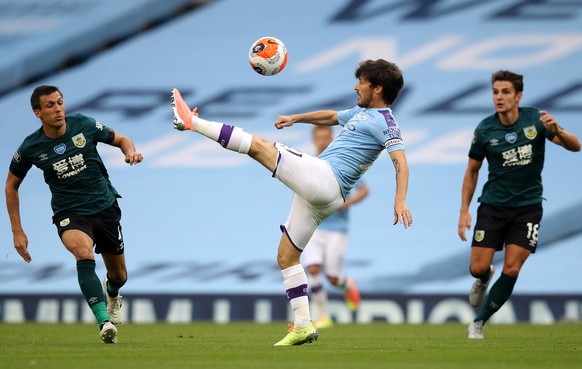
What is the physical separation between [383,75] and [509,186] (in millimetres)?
2181

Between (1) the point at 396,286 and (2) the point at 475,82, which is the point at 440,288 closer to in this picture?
(1) the point at 396,286

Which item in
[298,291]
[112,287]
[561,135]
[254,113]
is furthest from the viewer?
[254,113]

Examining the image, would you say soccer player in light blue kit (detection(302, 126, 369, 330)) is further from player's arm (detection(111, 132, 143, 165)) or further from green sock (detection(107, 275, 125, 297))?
player's arm (detection(111, 132, 143, 165))

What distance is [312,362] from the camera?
7547mm

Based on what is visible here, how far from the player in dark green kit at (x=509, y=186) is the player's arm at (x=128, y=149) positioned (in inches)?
128

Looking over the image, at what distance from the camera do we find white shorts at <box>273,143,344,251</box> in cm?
862

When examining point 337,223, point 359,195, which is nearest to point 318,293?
point 337,223

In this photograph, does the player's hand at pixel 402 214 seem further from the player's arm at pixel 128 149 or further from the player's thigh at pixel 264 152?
the player's arm at pixel 128 149

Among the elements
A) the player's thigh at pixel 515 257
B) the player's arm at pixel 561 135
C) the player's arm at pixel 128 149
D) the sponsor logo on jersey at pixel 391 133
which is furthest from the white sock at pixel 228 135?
the player's thigh at pixel 515 257

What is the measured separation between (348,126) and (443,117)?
9.02 m

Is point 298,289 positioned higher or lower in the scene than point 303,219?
lower

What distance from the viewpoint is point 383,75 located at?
911cm

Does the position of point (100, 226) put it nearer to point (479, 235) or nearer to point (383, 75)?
point (383, 75)

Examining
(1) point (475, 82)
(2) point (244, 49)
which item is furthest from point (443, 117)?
(2) point (244, 49)
